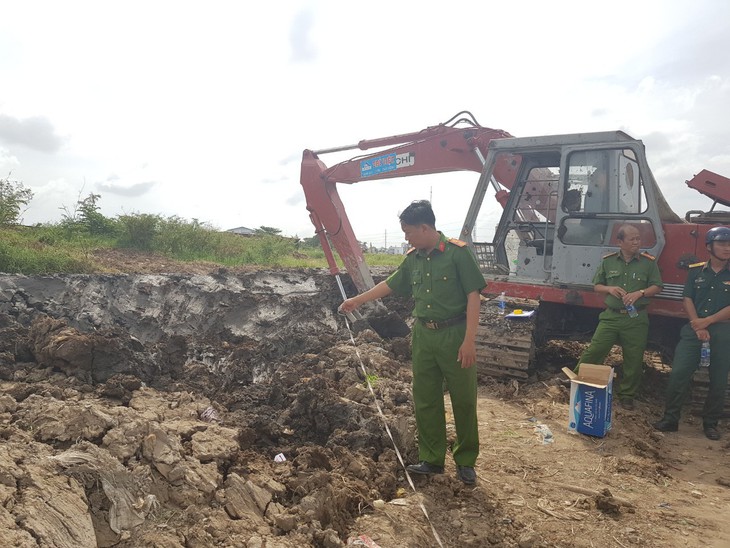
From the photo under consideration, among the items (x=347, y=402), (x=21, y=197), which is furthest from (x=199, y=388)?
(x=21, y=197)

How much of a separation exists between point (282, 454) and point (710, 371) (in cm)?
393

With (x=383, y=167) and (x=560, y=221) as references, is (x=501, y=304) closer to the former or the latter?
(x=560, y=221)

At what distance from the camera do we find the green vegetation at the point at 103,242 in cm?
704

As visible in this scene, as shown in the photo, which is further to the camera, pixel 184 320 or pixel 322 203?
pixel 322 203

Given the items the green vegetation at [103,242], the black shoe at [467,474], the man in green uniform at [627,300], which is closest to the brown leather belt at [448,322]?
the black shoe at [467,474]

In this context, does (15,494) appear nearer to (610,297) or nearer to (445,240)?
(445,240)

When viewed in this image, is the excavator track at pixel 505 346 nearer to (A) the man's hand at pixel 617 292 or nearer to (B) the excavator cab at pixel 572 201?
(B) the excavator cab at pixel 572 201

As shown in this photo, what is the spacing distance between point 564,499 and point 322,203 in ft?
18.8

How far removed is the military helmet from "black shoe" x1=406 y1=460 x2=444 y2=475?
3196 millimetres

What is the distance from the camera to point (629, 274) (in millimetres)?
5020

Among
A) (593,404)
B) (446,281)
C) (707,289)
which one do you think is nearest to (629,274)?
(707,289)

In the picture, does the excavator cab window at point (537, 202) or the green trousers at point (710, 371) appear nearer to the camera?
the green trousers at point (710, 371)

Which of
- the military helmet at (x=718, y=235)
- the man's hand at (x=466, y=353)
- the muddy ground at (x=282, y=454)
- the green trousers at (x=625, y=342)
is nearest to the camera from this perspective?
the muddy ground at (x=282, y=454)

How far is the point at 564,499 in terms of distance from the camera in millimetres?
3484
